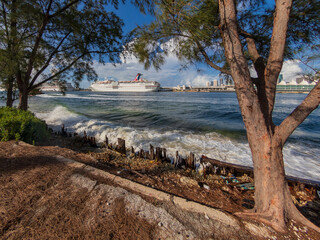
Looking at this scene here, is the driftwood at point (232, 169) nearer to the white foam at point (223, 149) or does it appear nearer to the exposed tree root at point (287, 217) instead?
the white foam at point (223, 149)

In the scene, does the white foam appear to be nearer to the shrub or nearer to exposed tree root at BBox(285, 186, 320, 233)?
the shrub

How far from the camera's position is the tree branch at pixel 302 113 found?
149 cm

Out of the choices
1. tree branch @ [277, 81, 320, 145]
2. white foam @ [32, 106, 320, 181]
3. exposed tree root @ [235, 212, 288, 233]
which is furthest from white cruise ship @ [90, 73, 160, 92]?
exposed tree root @ [235, 212, 288, 233]

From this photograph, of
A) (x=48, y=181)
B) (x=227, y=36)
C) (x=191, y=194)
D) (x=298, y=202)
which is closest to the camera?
(x=227, y=36)

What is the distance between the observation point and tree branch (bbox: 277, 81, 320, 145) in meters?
1.49

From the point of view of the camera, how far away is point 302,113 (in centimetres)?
156

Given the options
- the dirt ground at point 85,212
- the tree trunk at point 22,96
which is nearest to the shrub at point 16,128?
the dirt ground at point 85,212

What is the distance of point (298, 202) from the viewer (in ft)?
9.54

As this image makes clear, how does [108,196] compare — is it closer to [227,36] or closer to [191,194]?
[191,194]

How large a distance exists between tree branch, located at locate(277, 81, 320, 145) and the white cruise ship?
80.2 meters

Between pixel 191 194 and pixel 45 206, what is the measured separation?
7.31ft

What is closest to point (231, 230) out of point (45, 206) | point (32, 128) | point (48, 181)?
point (45, 206)

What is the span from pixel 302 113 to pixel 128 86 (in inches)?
3378

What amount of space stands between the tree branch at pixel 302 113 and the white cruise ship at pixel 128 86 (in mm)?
80173
